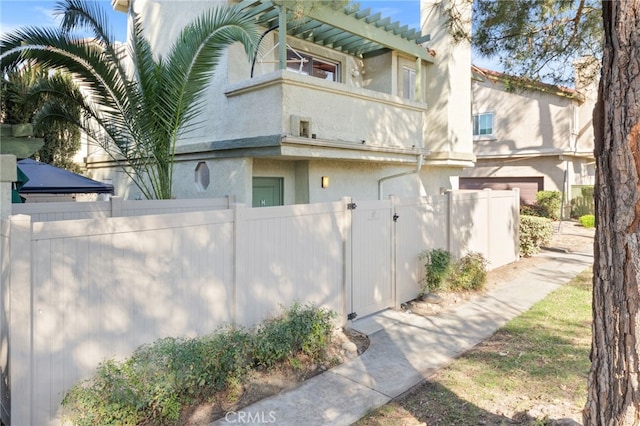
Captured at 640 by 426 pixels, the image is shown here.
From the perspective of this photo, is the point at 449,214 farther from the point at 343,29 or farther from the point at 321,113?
the point at 343,29

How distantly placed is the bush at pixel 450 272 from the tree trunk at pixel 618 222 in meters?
5.64

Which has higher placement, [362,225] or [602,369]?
[362,225]

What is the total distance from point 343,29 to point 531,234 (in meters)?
8.63

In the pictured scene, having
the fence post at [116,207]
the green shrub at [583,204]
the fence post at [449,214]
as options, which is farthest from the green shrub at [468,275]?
the green shrub at [583,204]

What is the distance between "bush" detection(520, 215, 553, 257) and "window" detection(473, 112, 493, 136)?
1212 cm

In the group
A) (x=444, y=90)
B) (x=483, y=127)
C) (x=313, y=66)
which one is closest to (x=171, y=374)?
(x=313, y=66)

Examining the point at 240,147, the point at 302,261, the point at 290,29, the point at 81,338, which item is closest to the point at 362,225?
the point at 302,261

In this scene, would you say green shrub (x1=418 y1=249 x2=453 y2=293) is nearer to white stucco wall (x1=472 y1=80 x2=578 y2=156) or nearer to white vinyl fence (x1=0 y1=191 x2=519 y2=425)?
white vinyl fence (x1=0 y1=191 x2=519 y2=425)

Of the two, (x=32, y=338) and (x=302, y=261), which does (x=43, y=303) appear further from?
(x=302, y=261)

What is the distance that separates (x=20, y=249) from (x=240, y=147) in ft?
17.3

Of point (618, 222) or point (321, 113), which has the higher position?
point (321, 113)

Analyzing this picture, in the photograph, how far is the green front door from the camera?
9.55m

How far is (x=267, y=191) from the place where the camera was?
9.78 meters

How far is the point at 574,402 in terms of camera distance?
449 centimetres
